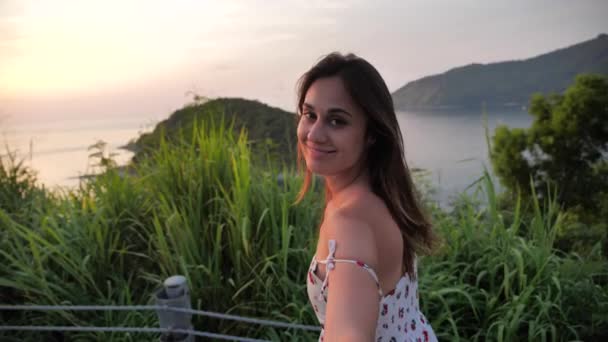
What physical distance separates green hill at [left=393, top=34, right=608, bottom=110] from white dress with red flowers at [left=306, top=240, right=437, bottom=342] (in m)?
11.3

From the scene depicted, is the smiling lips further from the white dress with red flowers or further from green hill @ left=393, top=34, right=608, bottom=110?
green hill @ left=393, top=34, right=608, bottom=110

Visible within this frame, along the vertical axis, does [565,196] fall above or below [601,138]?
below

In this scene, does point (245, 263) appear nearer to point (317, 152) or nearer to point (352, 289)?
point (317, 152)

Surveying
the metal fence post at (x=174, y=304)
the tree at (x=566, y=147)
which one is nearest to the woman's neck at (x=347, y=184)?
the metal fence post at (x=174, y=304)

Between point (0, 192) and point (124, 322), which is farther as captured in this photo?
point (0, 192)

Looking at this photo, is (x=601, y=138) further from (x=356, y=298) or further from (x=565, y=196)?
(x=356, y=298)

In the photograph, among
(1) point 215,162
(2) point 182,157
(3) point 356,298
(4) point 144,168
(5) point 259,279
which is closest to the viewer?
(3) point 356,298

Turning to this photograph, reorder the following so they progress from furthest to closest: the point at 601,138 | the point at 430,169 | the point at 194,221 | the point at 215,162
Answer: the point at 601,138 → the point at 430,169 → the point at 215,162 → the point at 194,221

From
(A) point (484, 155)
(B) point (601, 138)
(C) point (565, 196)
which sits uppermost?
(A) point (484, 155)

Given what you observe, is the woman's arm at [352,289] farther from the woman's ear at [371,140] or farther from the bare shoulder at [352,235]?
the woman's ear at [371,140]

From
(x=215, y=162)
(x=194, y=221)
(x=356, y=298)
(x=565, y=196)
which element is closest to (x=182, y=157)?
(x=215, y=162)

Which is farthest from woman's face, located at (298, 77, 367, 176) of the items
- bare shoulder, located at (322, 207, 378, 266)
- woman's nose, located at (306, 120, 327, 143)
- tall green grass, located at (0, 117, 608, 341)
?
tall green grass, located at (0, 117, 608, 341)

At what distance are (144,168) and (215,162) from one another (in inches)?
35.1

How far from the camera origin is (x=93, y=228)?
2990 mm
